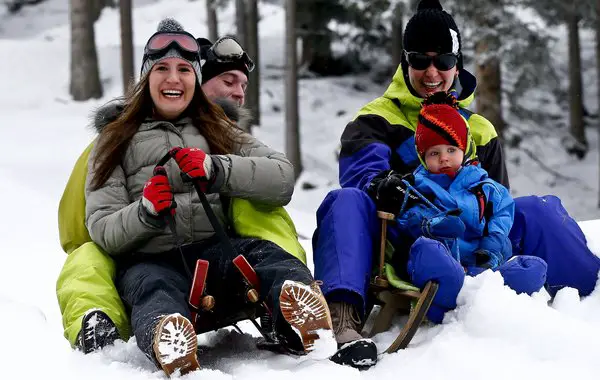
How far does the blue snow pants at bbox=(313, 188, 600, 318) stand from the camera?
3961mm

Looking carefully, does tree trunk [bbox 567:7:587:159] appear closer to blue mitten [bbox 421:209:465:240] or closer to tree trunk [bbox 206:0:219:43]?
tree trunk [bbox 206:0:219:43]

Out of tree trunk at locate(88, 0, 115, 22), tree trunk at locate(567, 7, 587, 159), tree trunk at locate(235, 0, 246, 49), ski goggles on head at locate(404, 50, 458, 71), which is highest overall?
tree trunk at locate(88, 0, 115, 22)

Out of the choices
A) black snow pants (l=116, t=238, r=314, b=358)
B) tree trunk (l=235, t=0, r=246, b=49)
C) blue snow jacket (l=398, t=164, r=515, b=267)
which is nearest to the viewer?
black snow pants (l=116, t=238, r=314, b=358)

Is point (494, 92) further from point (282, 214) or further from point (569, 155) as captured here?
point (282, 214)

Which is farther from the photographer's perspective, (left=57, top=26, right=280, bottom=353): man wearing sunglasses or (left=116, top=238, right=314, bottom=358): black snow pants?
(left=57, top=26, right=280, bottom=353): man wearing sunglasses

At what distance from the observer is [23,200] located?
1110 centimetres

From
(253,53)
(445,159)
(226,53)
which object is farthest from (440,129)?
(253,53)

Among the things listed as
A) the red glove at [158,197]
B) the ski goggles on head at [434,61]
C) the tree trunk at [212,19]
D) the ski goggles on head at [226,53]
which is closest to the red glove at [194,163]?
the red glove at [158,197]

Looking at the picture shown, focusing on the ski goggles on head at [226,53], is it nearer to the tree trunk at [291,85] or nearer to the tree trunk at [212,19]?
the tree trunk at [291,85]

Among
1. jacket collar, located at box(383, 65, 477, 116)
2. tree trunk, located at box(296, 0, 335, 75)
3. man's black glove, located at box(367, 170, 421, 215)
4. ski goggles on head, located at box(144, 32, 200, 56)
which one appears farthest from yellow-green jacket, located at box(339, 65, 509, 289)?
tree trunk, located at box(296, 0, 335, 75)

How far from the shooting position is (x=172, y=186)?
4133 millimetres

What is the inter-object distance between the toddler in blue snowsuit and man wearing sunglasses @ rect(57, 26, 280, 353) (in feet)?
1.98

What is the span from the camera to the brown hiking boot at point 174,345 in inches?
127

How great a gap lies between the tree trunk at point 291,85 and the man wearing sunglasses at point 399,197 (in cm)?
1087
